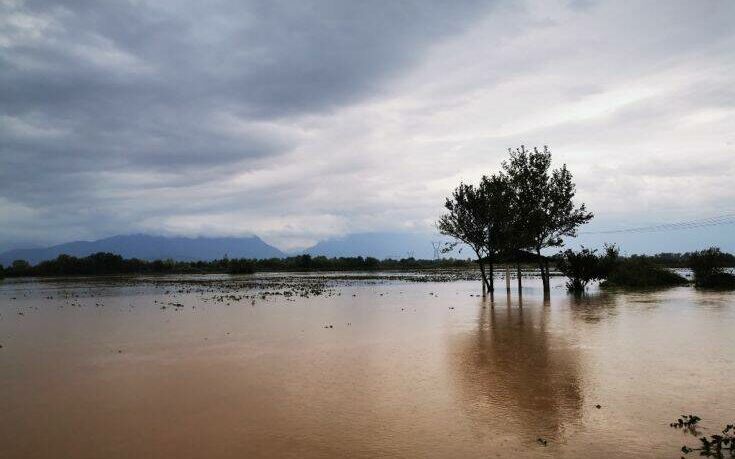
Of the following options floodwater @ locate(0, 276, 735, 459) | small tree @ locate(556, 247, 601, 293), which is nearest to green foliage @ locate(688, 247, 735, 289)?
small tree @ locate(556, 247, 601, 293)

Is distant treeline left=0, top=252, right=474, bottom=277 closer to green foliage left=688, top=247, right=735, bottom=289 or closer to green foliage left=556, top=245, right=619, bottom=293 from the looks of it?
green foliage left=556, top=245, right=619, bottom=293

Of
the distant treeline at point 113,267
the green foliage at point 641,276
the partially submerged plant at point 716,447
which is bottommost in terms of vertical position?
the partially submerged plant at point 716,447

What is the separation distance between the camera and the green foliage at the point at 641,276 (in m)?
44.5

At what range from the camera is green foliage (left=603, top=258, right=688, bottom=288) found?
1752 inches

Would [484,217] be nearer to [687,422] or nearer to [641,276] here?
[641,276]

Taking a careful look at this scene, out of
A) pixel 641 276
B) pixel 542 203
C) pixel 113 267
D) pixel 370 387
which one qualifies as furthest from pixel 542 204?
pixel 113 267

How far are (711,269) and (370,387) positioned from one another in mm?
39430

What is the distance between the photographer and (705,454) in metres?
7.07

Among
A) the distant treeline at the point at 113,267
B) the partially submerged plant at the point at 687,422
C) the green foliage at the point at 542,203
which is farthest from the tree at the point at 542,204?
the distant treeline at the point at 113,267

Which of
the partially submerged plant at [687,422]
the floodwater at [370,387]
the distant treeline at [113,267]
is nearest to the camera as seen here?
the floodwater at [370,387]

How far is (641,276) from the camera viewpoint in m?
44.9

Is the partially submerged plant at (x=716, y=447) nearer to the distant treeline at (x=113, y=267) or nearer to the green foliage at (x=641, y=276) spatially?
the green foliage at (x=641, y=276)

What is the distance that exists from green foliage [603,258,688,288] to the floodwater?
2381 centimetres

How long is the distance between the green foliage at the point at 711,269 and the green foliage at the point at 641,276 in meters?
3.56
